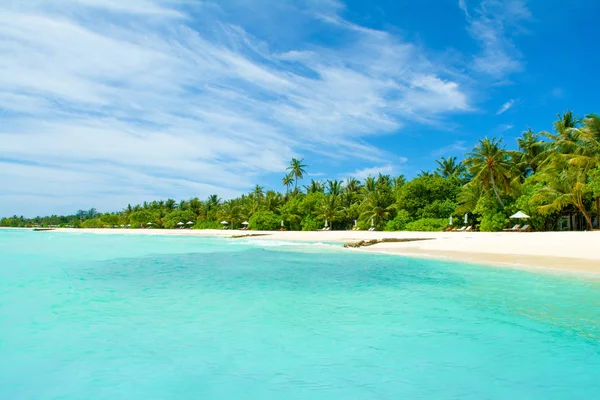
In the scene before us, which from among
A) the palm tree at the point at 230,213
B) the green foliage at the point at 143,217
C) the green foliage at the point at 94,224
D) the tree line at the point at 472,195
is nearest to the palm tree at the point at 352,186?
the tree line at the point at 472,195

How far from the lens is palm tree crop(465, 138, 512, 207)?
3012 centimetres

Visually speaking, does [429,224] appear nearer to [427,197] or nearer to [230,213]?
[427,197]

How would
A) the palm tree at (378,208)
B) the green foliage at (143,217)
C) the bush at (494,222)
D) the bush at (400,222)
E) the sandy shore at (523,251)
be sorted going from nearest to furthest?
the sandy shore at (523,251) → the bush at (494,222) → the bush at (400,222) → the palm tree at (378,208) → the green foliage at (143,217)

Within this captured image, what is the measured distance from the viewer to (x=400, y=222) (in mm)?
36562

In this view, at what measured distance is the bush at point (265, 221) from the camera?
5050 centimetres

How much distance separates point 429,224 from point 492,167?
22.3 ft

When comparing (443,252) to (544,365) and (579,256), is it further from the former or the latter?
(544,365)

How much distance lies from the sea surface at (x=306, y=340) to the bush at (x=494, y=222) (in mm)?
19816

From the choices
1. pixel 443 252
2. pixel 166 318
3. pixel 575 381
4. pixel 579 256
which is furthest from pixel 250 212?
pixel 575 381

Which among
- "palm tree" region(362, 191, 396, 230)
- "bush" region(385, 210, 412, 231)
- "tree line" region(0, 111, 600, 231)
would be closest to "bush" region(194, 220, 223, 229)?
"tree line" region(0, 111, 600, 231)

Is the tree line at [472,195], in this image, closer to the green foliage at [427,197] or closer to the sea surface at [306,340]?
the green foliage at [427,197]

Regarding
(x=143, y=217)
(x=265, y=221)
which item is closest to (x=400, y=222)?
(x=265, y=221)

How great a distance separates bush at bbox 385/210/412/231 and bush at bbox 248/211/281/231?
17.4 meters

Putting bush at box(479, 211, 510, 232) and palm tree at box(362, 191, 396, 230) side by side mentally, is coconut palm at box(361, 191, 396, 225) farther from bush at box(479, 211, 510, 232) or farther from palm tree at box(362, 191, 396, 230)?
bush at box(479, 211, 510, 232)
